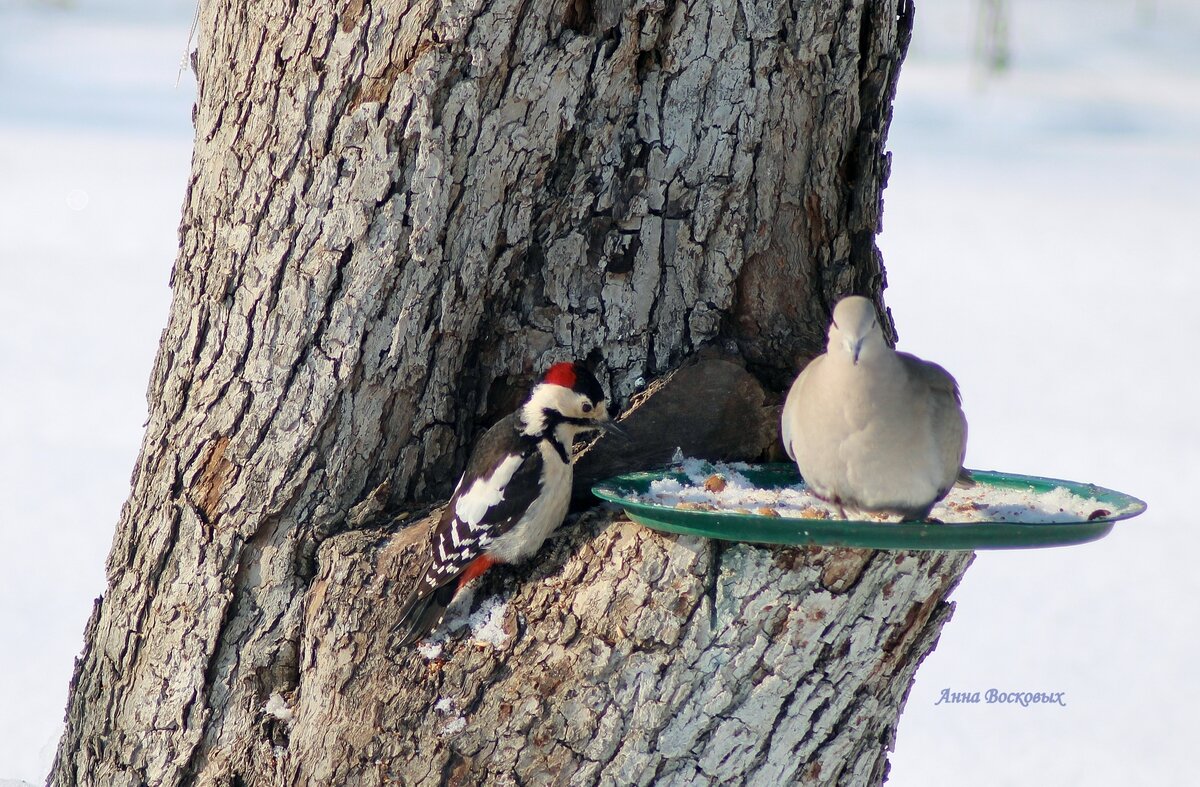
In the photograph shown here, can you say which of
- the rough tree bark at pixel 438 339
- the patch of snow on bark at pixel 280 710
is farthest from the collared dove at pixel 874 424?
the patch of snow on bark at pixel 280 710

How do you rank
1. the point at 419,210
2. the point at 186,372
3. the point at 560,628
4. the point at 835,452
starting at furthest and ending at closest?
the point at 186,372
the point at 419,210
the point at 560,628
the point at 835,452

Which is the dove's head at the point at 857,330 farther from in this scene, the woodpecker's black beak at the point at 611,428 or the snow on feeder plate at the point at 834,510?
the woodpecker's black beak at the point at 611,428

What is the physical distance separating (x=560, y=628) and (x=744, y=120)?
1389 mm

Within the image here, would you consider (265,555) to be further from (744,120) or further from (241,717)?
(744,120)

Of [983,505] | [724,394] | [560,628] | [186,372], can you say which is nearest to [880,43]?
[724,394]

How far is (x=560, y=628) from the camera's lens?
8.79 ft

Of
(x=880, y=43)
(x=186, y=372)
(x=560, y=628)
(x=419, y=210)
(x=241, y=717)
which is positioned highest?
(x=880, y=43)

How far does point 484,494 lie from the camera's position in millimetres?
2943

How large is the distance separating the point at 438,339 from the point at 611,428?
499 mm

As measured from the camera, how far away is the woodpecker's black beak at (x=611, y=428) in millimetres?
3020

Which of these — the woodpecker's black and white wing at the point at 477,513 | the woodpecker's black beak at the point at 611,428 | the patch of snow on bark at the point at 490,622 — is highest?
the woodpecker's black beak at the point at 611,428

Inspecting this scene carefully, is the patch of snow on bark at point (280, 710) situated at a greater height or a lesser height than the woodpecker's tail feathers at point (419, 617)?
lesser

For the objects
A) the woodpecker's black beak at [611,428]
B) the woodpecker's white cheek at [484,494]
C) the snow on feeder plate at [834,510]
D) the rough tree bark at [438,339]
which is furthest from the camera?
the woodpecker's black beak at [611,428]

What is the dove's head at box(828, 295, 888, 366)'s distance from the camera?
7.67 ft
